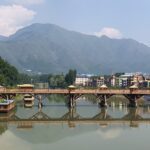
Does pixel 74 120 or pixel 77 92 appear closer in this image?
pixel 74 120

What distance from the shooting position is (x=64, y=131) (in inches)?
1817

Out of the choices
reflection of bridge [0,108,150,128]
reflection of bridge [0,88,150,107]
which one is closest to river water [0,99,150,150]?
reflection of bridge [0,108,150,128]

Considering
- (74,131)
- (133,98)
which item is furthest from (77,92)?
(74,131)

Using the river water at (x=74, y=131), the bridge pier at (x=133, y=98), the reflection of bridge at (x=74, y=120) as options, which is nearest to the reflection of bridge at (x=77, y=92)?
the bridge pier at (x=133, y=98)

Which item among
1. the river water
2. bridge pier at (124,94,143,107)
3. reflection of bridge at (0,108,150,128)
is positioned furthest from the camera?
bridge pier at (124,94,143,107)

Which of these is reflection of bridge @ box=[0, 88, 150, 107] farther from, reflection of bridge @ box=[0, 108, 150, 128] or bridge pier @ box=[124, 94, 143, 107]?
reflection of bridge @ box=[0, 108, 150, 128]

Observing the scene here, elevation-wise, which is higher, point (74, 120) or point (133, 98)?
point (133, 98)

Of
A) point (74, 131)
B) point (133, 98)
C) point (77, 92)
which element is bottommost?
point (74, 131)

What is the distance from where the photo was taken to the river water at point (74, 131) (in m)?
37.2

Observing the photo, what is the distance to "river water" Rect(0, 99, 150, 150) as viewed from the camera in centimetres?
3719

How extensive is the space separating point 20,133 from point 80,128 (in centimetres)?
762

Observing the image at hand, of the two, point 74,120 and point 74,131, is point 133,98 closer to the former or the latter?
point 74,120

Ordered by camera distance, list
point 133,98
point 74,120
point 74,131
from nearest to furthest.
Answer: point 74,131
point 74,120
point 133,98

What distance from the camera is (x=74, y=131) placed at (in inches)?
1816
